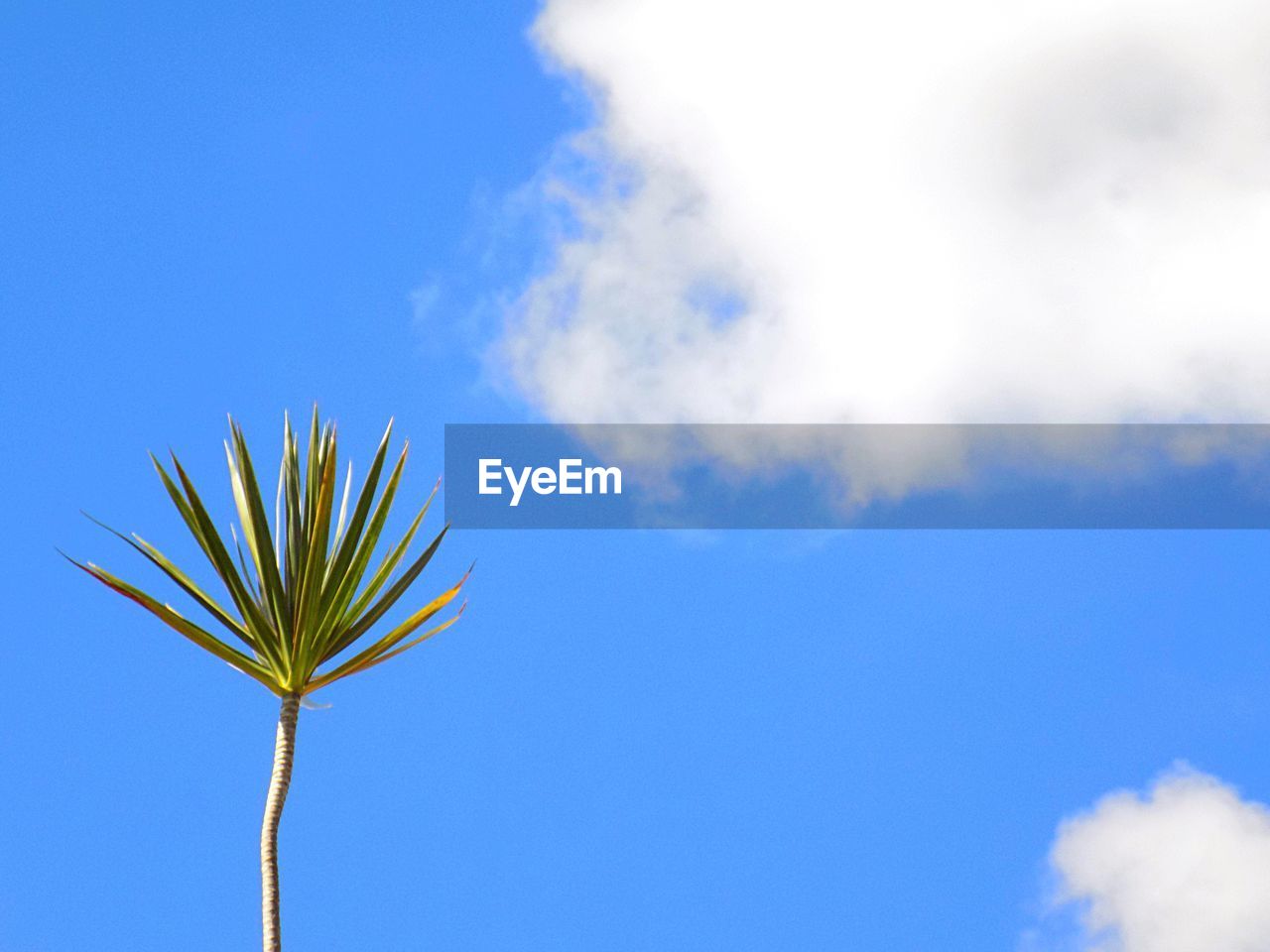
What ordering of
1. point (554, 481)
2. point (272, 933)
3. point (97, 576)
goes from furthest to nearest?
point (554, 481) < point (97, 576) < point (272, 933)

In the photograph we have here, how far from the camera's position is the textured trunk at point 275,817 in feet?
22.9

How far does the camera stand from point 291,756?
7664 millimetres

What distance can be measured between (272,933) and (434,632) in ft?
5.94

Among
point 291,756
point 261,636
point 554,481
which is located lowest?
point 291,756

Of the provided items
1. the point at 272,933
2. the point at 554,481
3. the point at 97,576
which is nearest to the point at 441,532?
the point at 97,576

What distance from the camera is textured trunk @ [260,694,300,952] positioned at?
6.99 m

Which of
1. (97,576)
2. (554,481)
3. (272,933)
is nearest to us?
(272,933)

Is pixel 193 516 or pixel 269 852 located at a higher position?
pixel 193 516

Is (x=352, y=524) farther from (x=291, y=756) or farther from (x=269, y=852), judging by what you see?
(x=269, y=852)

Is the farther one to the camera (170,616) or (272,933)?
(170,616)

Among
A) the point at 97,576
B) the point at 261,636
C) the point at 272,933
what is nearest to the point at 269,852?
the point at 272,933

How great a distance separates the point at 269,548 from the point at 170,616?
621 mm

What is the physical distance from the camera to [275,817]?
7.45 metres

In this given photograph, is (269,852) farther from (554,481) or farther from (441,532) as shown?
(554,481)
